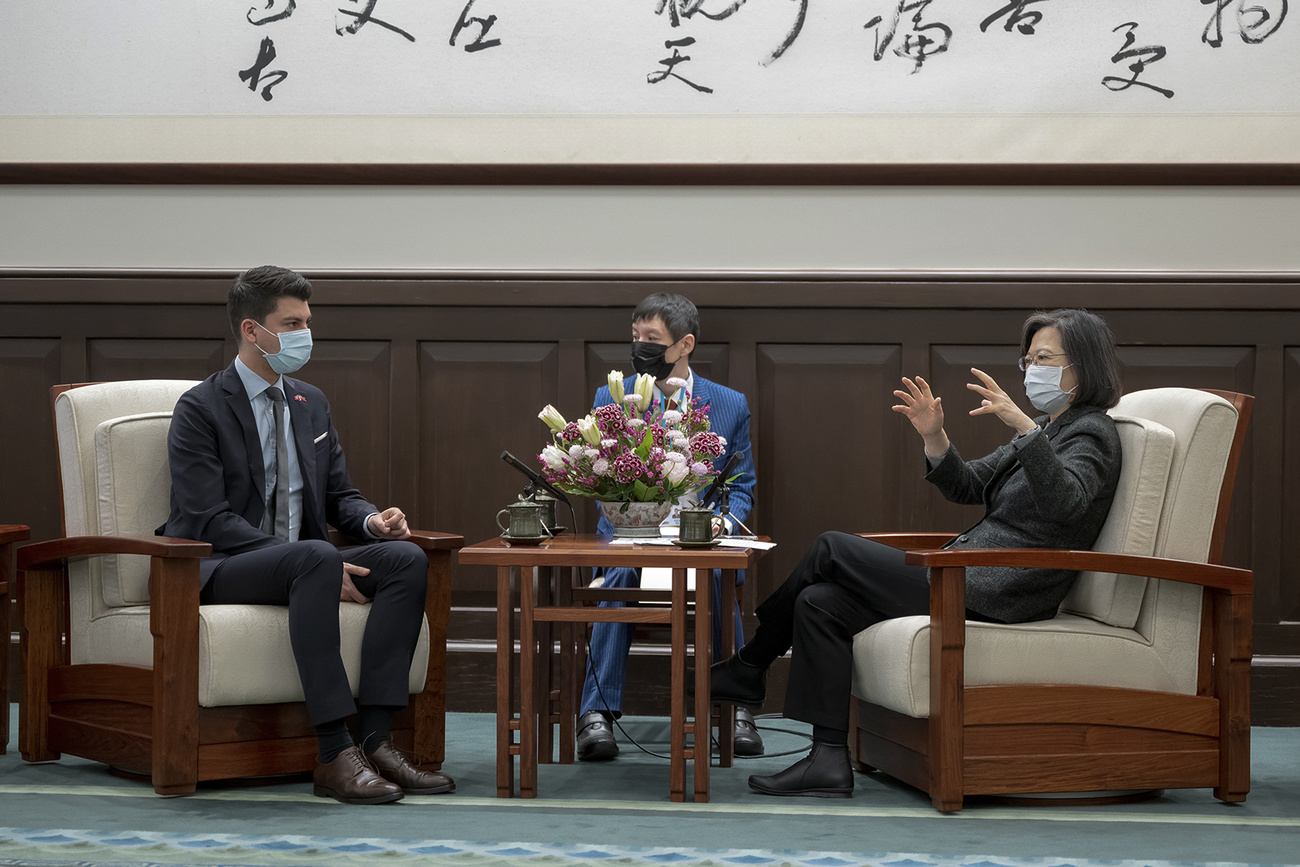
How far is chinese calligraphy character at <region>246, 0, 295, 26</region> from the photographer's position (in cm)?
373

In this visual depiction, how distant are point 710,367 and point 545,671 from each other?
1219mm

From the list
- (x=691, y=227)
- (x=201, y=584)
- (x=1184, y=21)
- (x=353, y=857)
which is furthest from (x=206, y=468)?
(x=1184, y=21)

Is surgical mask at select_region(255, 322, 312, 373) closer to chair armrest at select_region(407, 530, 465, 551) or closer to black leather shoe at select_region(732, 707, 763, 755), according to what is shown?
chair armrest at select_region(407, 530, 465, 551)

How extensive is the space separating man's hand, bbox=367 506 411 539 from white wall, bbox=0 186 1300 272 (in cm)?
116

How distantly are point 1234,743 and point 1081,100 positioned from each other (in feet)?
6.69

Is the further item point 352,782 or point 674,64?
point 674,64

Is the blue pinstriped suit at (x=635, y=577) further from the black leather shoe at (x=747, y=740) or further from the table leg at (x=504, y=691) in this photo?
the table leg at (x=504, y=691)

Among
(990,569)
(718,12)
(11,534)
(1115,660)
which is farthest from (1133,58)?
(11,534)

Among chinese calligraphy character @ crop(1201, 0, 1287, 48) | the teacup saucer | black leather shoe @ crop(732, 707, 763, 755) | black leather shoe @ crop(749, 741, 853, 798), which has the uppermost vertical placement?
chinese calligraphy character @ crop(1201, 0, 1287, 48)

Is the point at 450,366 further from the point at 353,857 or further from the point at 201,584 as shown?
the point at 353,857

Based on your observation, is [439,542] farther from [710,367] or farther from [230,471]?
[710,367]

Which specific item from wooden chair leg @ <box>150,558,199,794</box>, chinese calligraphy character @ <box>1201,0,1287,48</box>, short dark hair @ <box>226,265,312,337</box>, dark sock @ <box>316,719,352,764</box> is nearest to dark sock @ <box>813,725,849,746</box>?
dark sock @ <box>316,719,352,764</box>

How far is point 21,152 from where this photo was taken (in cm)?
377

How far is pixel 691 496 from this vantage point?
10.7 ft
